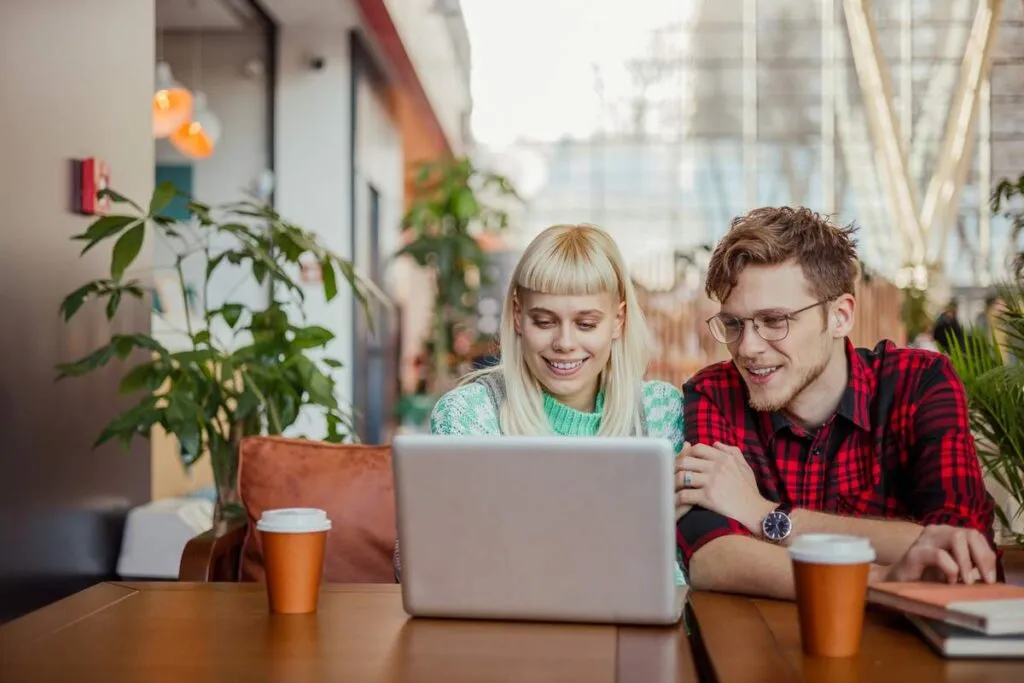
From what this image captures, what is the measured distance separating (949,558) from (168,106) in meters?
4.92

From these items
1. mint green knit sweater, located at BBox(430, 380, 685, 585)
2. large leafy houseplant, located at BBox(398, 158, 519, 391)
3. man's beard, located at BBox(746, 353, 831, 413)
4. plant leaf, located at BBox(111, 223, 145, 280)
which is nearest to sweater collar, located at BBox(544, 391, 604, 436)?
mint green knit sweater, located at BBox(430, 380, 685, 585)

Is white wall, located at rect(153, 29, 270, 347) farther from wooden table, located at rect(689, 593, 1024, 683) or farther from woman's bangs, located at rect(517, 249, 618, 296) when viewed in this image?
wooden table, located at rect(689, 593, 1024, 683)

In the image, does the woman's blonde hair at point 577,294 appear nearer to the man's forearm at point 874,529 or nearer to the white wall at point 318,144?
the man's forearm at point 874,529

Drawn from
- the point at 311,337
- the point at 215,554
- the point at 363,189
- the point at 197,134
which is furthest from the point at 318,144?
the point at 215,554

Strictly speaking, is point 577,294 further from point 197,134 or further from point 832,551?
point 197,134

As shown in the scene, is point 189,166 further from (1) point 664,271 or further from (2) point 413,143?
(1) point 664,271

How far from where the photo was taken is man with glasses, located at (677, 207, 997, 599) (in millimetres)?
2021

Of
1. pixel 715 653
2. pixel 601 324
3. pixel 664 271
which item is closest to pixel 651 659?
pixel 715 653

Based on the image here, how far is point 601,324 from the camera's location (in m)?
2.21

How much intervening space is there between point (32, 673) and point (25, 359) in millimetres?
1933

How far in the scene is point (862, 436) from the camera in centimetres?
212

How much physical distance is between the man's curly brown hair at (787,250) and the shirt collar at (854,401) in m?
0.13

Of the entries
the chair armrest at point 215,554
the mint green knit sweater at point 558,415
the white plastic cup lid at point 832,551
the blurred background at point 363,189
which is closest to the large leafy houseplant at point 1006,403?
the blurred background at point 363,189

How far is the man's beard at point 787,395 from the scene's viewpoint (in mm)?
2074
